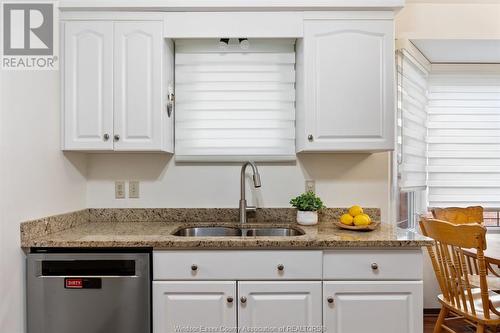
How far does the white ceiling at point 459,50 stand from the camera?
2656 millimetres

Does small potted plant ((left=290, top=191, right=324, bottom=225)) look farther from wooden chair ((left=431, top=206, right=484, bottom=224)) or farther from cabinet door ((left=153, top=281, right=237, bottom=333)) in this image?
wooden chair ((left=431, top=206, right=484, bottom=224))

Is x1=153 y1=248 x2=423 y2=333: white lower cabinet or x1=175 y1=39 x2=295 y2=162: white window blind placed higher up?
x1=175 y1=39 x2=295 y2=162: white window blind

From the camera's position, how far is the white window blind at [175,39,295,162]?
234 cm

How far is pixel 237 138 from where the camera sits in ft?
7.78

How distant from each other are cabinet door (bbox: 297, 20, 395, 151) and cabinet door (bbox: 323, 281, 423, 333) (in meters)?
0.79

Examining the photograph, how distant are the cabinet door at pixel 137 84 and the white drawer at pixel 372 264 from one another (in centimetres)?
121

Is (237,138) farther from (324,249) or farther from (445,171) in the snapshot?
(445,171)

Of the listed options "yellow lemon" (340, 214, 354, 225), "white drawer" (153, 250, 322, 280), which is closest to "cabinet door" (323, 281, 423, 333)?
"white drawer" (153, 250, 322, 280)

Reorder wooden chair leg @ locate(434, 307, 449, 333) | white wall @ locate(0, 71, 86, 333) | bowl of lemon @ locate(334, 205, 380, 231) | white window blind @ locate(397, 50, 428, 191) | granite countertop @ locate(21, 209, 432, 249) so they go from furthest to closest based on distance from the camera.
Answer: white window blind @ locate(397, 50, 428, 191)
wooden chair leg @ locate(434, 307, 449, 333)
bowl of lemon @ locate(334, 205, 380, 231)
granite countertop @ locate(21, 209, 432, 249)
white wall @ locate(0, 71, 86, 333)

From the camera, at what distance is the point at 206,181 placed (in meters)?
2.44

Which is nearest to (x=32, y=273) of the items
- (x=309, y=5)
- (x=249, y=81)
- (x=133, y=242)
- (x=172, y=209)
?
(x=133, y=242)

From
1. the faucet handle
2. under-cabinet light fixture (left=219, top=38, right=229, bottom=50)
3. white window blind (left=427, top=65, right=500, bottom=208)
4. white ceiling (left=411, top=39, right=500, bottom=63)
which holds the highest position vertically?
white ceiling (left=411, top=39, right=500, bottom=63)

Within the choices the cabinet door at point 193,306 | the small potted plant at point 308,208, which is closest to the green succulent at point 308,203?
the small potted plant at point 308,208

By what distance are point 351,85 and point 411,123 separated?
894 millimetres
